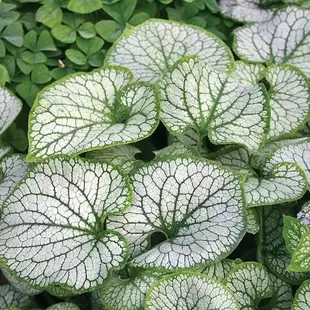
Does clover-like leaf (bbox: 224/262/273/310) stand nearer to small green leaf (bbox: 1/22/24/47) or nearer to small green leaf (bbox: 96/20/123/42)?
small green leaf (bbox: 96/20/123/42)

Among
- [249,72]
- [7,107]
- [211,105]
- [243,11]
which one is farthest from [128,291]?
Answer: [243,11]

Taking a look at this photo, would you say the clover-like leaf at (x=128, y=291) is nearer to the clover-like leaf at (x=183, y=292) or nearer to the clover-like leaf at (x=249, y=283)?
the clover-like leaf at (x=183, y=292)

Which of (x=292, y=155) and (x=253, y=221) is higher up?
(x=292, y=155)

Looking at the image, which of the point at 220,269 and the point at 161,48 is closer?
the point at 220,269

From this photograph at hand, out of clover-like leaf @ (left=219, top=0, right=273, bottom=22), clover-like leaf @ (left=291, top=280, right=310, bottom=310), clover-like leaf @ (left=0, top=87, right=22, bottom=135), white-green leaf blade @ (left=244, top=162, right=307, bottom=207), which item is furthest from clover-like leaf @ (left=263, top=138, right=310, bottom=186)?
clover-like leaf @ (left=0, top=87, right=22, bottom=135)

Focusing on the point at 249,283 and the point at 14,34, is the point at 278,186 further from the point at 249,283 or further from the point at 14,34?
the point at 14,34

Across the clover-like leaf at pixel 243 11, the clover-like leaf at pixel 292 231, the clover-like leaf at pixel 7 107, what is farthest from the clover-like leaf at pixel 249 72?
the clover-like leaf at pixel 7 107
